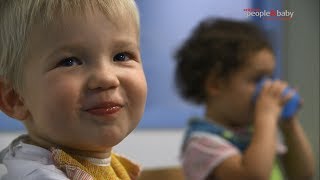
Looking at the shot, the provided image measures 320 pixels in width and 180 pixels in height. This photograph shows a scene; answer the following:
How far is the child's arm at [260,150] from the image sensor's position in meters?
0.54

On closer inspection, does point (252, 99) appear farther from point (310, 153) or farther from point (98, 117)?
point (98, 117)

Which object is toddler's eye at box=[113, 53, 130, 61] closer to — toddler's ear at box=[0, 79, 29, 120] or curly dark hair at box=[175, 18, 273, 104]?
toddler's ear at box=[0, 79, 29, 120]

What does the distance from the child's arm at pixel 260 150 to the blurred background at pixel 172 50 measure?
6 centimetres

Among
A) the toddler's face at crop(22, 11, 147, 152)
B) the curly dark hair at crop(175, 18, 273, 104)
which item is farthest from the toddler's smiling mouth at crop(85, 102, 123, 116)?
the curly dark hair at crop(175, 18, 273, 104)

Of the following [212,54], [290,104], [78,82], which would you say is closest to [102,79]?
[78,82]

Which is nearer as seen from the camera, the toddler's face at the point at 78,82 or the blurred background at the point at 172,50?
the toddler's face at the point at 78,82

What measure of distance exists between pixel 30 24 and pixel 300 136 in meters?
0.49

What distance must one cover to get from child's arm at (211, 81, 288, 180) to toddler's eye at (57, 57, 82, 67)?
0.31m

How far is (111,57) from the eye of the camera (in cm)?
32

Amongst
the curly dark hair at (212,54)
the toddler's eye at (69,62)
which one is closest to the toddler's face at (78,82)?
the toddler's eye at (69,62)

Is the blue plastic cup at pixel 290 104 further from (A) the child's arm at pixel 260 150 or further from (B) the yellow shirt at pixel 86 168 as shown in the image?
(B) the yellow shirt at pixel 86 168

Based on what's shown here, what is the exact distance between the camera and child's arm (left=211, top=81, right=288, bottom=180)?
0.54 metres

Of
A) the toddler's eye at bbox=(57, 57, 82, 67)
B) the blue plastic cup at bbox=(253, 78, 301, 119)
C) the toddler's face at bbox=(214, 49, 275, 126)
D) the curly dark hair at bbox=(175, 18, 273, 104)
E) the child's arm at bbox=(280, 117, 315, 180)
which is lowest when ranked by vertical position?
the child's arm at bbox=(280, 117, 315, 180)

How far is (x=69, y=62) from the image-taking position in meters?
0.31
